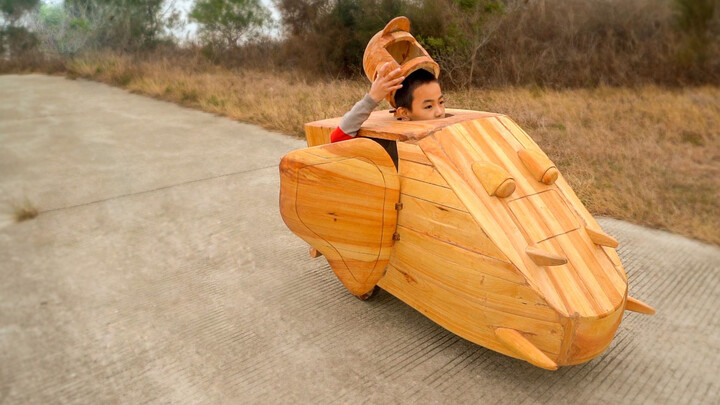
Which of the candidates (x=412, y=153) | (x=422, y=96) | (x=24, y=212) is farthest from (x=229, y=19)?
(x=412, y=153)

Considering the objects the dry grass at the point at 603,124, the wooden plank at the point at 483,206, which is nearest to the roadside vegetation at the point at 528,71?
the dry grass at the point at 603,124

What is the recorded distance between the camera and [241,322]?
2527 millimetres

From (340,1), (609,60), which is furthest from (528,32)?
(340,1)

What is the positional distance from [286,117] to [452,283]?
512 cm

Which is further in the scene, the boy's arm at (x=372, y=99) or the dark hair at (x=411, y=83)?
the dark hair at (x=411, y=83)

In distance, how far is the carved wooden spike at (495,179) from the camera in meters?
1.96

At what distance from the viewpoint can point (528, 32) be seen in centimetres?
1031

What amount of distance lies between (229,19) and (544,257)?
51.4ft

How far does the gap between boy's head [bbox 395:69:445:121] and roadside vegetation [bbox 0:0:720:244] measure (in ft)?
6.49

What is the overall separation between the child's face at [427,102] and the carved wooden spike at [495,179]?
55 centimetres

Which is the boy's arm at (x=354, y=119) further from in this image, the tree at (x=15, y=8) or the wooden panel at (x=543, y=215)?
the tree at (x=15, y=8)

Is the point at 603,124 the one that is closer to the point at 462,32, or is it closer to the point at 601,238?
the point at 462,32

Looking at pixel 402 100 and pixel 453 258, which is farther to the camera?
pixel 402 100

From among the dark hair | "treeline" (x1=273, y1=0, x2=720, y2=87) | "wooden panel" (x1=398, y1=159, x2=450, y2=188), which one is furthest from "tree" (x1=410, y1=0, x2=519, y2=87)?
"wooden panel" (x1=398, y1=159, x2=450, y2=188)
